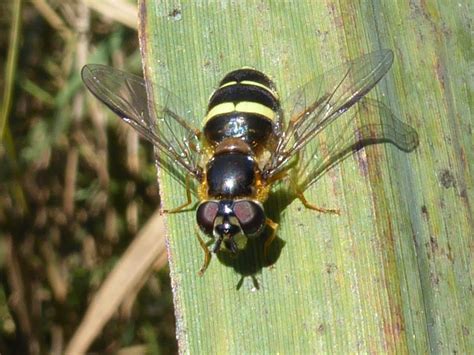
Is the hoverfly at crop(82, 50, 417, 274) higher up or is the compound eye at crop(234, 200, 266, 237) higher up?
the hoverfly at crop(82, 50, 417, 274)

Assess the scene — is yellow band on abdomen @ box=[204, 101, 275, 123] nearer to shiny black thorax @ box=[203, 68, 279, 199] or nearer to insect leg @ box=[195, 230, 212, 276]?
shiny black thorax @ box=[203, 68, 279, 199]

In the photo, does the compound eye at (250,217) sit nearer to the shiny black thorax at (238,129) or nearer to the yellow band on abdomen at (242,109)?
the shiny black thorax at (238,129)

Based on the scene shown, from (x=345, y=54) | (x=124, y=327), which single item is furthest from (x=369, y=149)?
(x=124, y=327)

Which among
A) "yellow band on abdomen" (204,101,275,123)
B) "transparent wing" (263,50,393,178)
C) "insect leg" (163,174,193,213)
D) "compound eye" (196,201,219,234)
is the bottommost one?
"compound eye" (196,201,219,234)

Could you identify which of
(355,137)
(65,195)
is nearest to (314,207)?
(355,137)

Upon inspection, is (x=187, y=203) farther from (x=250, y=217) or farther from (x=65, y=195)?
(x=65, y=195)

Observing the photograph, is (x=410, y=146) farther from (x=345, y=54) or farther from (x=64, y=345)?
(x=64, y=345)

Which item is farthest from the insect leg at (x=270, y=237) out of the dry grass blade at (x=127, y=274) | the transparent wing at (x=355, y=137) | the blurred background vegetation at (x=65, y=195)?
the blurred background vegetation at (x=65, y=195)

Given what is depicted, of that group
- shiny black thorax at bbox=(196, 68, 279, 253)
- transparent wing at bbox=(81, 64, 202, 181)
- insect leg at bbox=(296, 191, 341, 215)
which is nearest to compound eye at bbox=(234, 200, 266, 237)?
shiny black thorax at bbox=(196, 68, 279, 253)
